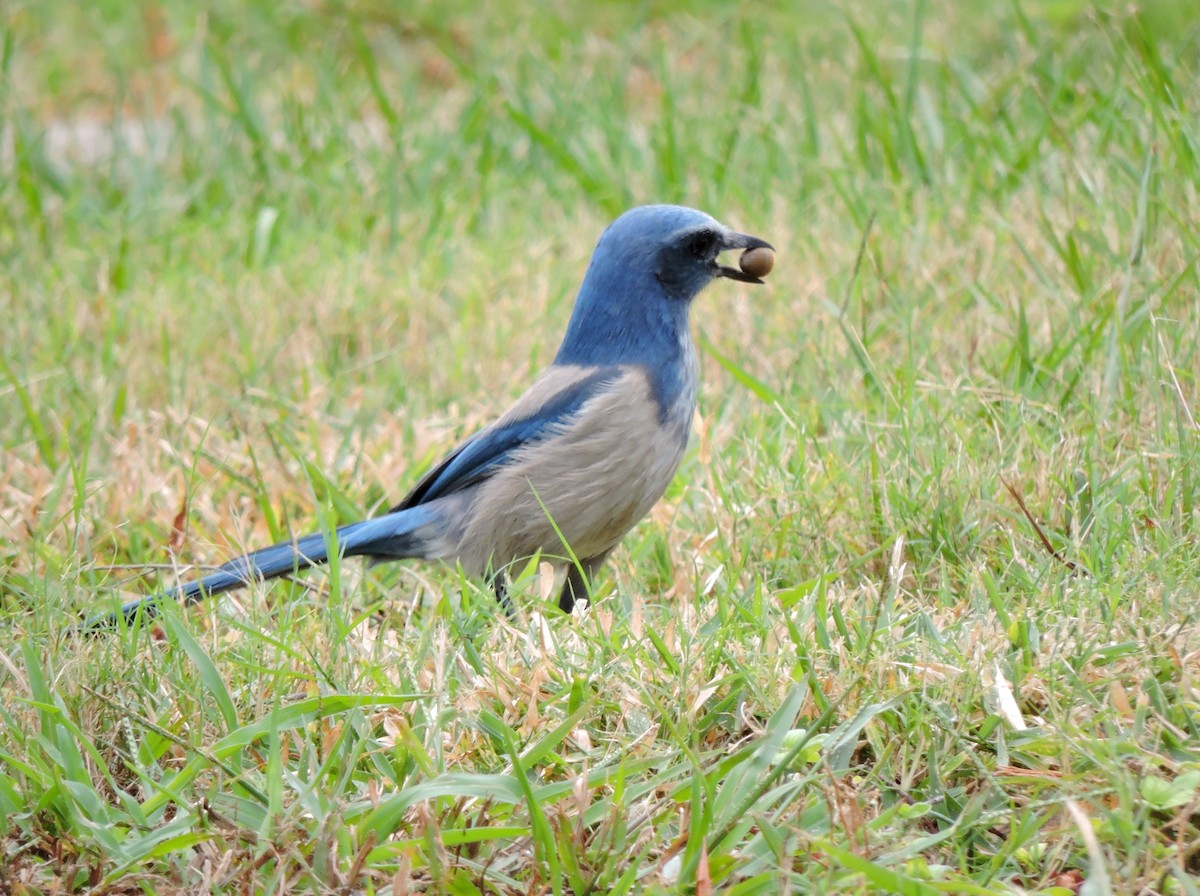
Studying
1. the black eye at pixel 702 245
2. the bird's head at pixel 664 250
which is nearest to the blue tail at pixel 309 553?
the bird's head at pixel 664 250

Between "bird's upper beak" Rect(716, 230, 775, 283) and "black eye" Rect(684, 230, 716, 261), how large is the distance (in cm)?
3

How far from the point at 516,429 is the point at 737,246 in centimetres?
73

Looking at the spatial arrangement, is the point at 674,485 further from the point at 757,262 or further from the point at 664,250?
the point at 664,250

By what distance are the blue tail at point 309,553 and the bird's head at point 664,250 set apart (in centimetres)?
74

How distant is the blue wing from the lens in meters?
3.51

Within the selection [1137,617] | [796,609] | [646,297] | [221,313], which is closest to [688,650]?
[796,609]

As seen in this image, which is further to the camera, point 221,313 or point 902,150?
point 902,150

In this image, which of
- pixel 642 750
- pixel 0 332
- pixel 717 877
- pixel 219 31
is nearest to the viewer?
pixel 717 877

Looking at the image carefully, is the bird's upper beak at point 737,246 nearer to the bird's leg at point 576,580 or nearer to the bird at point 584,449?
the bird at point 584,449

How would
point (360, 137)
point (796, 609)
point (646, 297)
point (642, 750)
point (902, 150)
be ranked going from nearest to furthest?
point (642, 750), point (796, 609), point (646, 297), point (902, 150), point (360, 137)

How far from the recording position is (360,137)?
22.8 ft

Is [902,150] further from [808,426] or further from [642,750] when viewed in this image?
[642,750]

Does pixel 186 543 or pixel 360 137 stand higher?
pixel 360 137

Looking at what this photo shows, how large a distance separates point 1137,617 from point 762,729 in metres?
0.70
